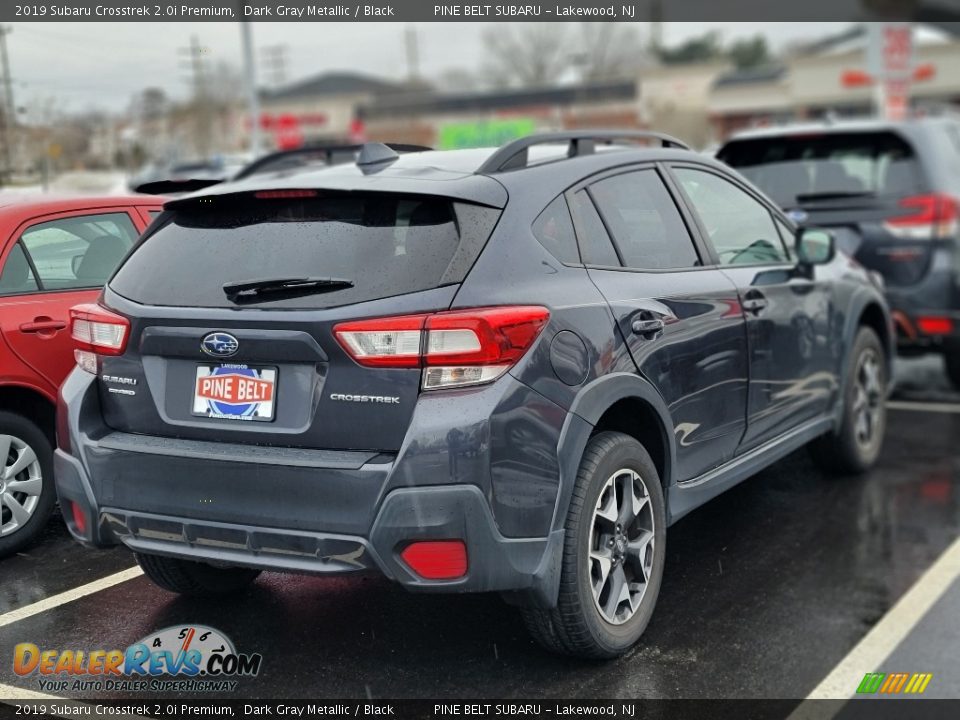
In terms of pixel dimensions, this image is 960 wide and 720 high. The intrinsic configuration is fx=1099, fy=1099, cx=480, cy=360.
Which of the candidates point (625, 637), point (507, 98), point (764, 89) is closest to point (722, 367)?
point (625, 637)

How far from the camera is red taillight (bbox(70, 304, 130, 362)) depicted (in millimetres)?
3662

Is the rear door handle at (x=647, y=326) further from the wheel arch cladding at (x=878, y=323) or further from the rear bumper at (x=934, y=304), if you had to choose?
the rear bumper at (x=934, y=304)

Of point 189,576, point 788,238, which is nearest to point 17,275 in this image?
point 189,576

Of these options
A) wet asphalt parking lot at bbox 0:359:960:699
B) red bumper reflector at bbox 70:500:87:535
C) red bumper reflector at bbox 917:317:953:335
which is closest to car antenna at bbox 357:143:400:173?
red bumper reflector at bbox 70:500:87:535

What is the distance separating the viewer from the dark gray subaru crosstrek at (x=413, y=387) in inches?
127

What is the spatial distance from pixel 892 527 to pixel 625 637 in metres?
2.16

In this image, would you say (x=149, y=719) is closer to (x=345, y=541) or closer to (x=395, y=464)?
(x=345, y=541)

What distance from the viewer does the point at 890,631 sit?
4094 millimetres

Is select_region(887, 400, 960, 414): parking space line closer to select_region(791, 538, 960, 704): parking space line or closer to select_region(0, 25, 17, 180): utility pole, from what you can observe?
select_region(791, 538, 960, 704): parking space line

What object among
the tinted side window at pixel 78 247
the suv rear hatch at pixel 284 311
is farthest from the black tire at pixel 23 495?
the suv rear hatch at pixel 284 311

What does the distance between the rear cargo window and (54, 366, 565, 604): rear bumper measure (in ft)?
1.49

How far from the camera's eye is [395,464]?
10.5ft

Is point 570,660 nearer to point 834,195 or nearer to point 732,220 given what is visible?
point 732,220

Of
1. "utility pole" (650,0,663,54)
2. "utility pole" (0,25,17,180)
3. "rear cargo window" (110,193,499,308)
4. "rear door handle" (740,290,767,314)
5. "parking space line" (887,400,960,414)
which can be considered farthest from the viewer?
"utility pole" (650,0,663,54)
